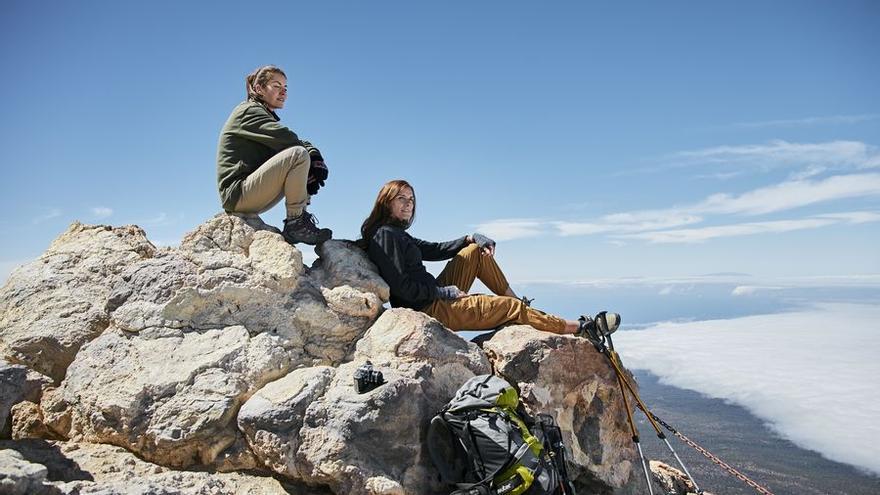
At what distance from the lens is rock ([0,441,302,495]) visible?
5.04 metres

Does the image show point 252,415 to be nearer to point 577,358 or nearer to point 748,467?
point 577,358

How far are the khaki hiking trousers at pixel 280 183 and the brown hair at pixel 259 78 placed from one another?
1199 mm

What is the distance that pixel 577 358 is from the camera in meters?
7.86

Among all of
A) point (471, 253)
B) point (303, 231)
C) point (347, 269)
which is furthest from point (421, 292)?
point (303, 231)

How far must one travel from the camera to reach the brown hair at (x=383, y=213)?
8.37m

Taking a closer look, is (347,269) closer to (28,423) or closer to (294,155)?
(294,155)

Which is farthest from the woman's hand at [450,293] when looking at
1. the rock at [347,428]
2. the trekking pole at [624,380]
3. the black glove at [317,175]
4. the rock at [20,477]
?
the rock at [20,477]

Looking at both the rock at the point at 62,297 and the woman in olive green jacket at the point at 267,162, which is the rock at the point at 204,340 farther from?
the woman in olive green jacket at the point at 267,162

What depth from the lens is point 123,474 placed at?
5391 mm

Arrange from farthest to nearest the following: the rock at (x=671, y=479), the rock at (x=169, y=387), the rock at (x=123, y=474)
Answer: the rock at (x=671, y=479) < the rock at (x=169, y=387) < the rock at (x=123, y=474)

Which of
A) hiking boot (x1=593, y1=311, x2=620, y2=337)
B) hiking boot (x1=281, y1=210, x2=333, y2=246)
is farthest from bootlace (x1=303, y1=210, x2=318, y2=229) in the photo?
hiking boot (x1=593, y1=311, x2=620, y2=337)

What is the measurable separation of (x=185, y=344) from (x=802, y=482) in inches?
6451

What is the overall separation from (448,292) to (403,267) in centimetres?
85

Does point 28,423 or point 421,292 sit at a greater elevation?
point 421,292
